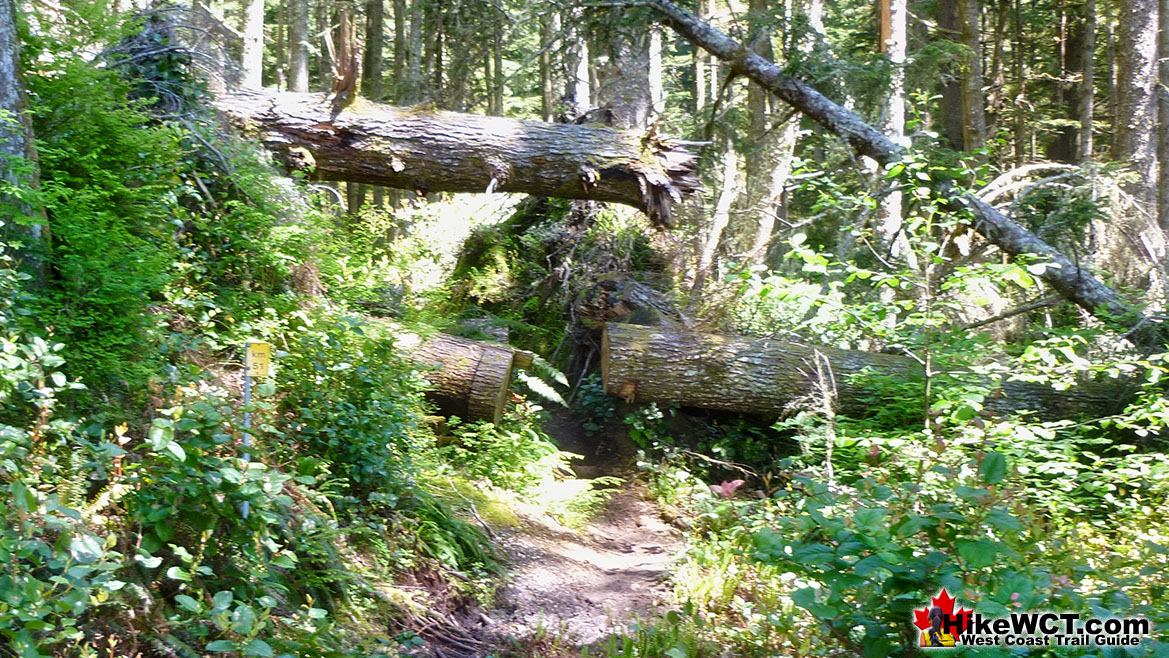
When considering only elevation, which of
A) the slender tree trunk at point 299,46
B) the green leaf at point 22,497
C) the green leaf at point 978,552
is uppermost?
the slender tree trunk at point 299,46

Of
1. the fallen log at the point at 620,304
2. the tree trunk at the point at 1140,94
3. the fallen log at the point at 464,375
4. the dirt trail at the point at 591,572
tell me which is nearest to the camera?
the dirt trail at the point at 591,572

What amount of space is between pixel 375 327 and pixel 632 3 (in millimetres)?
4675

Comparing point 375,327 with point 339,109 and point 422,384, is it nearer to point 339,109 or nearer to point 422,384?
point 422,384

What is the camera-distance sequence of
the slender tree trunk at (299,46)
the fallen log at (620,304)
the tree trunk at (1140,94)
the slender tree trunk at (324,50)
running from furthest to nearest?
the slender tree trunk at (324,50) → the slender tree trunk at (299,46) → the tree trunk at (1140,94) → the fallen log at (620,304)

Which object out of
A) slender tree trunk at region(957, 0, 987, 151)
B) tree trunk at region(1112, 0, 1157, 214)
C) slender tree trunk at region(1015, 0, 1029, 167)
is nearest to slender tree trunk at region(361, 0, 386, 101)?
slender tree trunk at region(957, 0, 987, 151)

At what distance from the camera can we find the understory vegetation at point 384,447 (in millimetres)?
3018

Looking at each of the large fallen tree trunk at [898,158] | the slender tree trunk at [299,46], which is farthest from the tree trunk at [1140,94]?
the slender tree trunk at [299,46]

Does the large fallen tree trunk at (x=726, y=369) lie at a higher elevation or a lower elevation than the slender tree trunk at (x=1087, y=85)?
lower

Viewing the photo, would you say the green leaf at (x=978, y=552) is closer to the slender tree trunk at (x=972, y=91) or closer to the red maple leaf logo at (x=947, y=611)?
the red maple leaf logo at (x=947, y=611)

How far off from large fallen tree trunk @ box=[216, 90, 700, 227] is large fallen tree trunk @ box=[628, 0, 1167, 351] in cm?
123

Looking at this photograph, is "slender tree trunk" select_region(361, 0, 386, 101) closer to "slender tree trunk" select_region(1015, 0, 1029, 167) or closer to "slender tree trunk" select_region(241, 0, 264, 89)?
"slender tree trunk" select_region(241, 0, 264, 89)

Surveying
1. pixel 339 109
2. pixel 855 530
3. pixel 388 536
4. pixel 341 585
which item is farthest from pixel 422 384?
pixel 855 530

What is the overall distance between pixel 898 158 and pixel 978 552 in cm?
520

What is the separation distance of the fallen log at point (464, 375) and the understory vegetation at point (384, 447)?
0.18 meters
